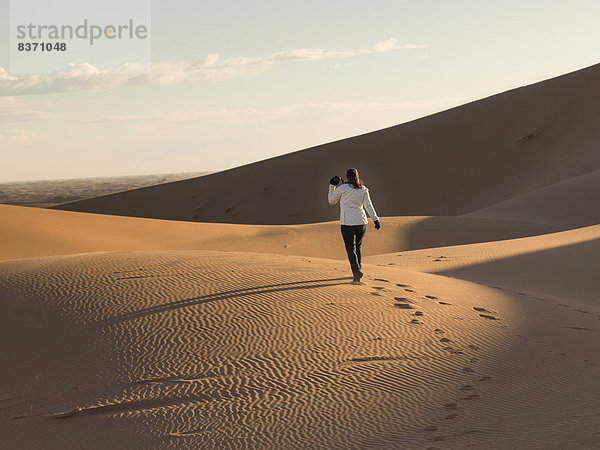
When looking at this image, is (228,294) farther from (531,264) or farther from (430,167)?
(430,167)

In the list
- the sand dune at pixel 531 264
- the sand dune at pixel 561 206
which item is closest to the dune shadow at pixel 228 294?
the sand dune at pixel 531 264

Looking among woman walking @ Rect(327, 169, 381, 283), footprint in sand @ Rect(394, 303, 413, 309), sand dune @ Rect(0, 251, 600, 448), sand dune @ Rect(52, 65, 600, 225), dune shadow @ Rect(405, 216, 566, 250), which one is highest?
sand dune @ Rect(52, 65, 600, 225)

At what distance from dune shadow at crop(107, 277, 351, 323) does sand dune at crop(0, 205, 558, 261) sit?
33.1 feet

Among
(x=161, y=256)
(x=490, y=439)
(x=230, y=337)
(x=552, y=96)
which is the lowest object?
(x=490, y=439)

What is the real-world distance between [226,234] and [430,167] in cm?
2335

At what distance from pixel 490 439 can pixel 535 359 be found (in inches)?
72.0

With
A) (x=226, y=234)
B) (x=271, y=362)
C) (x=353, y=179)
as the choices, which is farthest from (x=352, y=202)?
(x=226, y=234)

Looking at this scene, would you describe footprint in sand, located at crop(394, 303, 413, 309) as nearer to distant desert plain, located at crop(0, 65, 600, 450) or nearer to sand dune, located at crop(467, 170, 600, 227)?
distant desert plain, located at crop(0, 65, 600, 450)

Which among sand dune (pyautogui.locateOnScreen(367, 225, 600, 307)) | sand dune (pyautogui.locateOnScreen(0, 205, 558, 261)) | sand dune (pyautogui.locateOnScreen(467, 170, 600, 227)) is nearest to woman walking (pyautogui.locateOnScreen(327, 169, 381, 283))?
sand dune (pyautogui.locateOnScreen(367, 225, 600, 307))

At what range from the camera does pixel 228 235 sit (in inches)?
811

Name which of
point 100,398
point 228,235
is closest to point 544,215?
point 228,235

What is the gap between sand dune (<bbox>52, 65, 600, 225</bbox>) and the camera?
36.7 m

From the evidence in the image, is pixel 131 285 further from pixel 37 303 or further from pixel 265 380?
pixel 265 380

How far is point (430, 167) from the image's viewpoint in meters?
41.3
